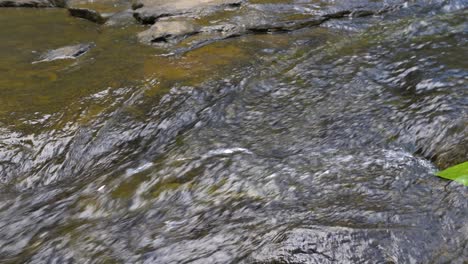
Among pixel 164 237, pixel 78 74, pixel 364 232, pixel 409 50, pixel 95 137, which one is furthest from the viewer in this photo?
pixel 78 74

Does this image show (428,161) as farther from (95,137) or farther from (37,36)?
(37,36)

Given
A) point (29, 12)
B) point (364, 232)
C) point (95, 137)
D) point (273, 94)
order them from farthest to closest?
point (29, 12), point (273, 94), point (95, 137), point (364, 232)

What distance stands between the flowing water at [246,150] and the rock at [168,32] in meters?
0.30

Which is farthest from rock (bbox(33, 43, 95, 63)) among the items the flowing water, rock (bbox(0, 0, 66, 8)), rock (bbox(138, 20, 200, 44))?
rock (bbox(0, 0, 66, 8))

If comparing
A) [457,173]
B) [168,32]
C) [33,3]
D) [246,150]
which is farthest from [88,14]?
[457,173]

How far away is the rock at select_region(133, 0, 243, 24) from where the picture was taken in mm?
7453

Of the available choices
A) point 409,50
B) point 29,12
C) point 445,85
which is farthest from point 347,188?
point 29,12

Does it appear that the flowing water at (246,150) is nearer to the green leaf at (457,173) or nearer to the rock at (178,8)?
the green leaf at (457,173)

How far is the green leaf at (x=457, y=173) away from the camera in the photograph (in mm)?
2721

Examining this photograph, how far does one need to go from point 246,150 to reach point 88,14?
18.1 ft

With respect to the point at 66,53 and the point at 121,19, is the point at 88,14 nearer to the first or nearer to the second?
the point at 121,19

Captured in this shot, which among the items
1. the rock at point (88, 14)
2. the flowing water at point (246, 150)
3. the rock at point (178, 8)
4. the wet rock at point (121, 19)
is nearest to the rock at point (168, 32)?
the flowing water at point (246, 150)

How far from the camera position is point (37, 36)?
7.38m

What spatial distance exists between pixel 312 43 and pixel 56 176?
3.30 metres
